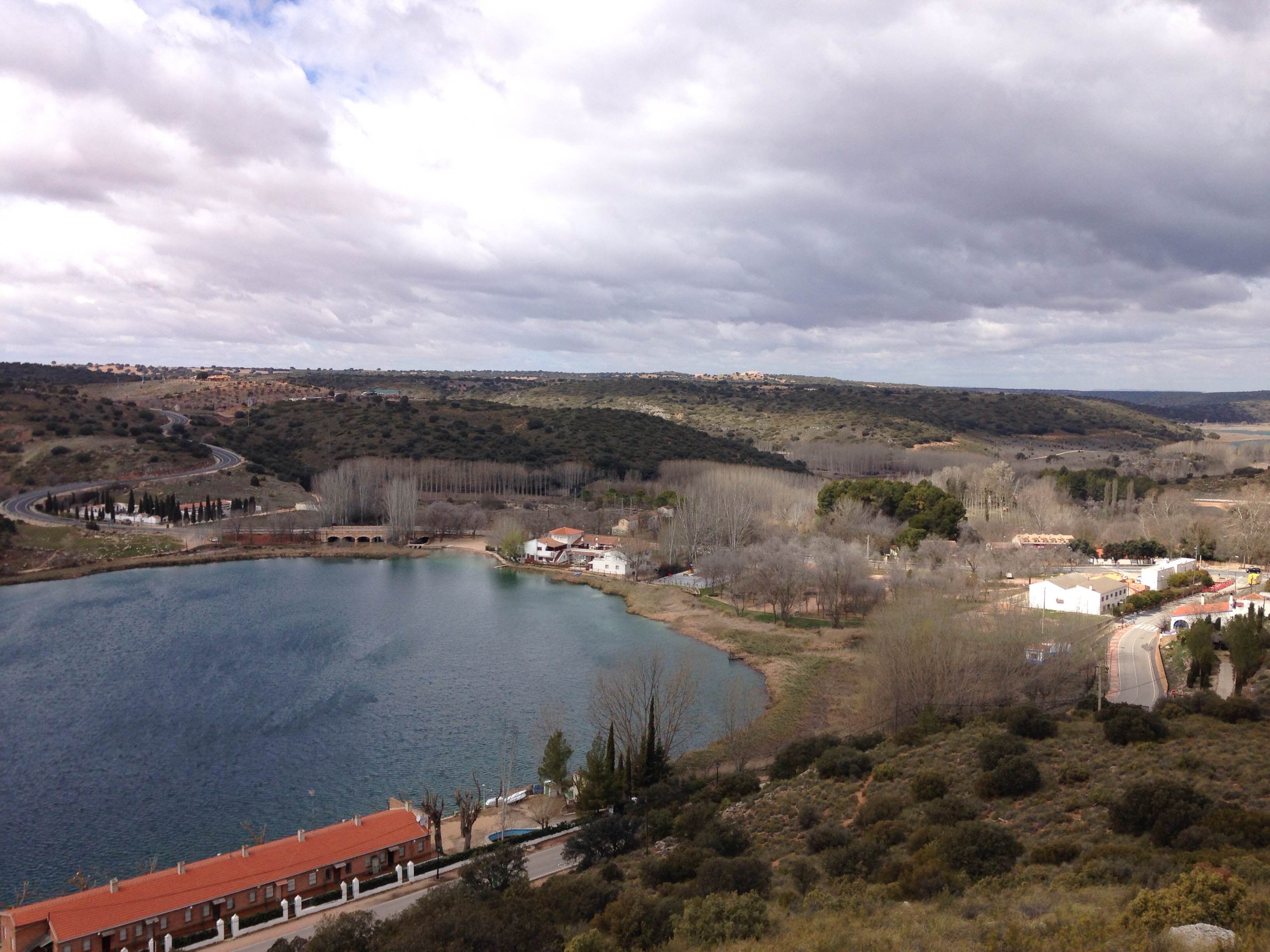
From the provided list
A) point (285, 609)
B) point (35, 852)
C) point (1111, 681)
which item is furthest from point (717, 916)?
point (285, 609)

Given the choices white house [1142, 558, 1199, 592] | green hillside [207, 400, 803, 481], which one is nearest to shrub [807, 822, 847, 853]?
white house [1142, 558, 1199, 592]

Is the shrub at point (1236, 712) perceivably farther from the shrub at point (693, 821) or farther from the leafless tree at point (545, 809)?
the leafless tree at point (545, 809)

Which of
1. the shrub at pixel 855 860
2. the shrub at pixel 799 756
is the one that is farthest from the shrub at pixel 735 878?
→ the shrub at pixel 799 756

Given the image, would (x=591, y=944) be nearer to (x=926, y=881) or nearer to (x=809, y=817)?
(x=926, y=881)

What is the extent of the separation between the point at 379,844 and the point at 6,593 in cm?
3663

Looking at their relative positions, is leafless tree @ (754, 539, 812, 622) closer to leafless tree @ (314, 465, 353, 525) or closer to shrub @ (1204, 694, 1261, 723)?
shrub @ (1204, 694, 1261, 723)

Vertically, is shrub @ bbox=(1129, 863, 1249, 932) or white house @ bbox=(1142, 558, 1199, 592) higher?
shrub @ bbox=(1129, 863, 1249, 932)

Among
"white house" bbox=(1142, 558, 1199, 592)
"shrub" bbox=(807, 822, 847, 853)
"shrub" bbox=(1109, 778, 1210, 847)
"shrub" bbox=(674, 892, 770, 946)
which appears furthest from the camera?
"white house" bbox=(1142, 558, 1199, 592)

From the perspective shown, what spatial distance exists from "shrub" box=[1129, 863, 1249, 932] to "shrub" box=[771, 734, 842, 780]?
10.5 meters

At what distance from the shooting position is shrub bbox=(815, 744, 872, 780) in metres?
17.0

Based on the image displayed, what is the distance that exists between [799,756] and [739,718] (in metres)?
5.63

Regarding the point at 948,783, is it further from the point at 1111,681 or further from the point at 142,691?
the point at 142,691

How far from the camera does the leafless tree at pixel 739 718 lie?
21.2 m

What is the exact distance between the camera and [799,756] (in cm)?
1905
